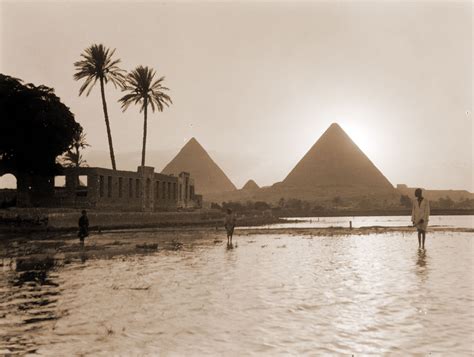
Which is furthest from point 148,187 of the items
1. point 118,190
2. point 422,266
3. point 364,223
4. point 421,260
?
point 422,266

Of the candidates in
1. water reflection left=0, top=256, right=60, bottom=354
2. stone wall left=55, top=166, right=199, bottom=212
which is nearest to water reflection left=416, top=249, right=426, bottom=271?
water reflection left=0, top=256, right=60, bottom=354

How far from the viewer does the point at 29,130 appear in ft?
118

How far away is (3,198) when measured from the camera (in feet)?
134

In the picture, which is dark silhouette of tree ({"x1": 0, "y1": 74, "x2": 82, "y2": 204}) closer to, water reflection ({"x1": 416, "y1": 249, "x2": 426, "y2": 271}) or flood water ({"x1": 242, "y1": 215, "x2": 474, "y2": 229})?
flood water ({"x1": 242, "y1": 215, "x2": 474, "y2": 229})

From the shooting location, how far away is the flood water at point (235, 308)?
18.1ft

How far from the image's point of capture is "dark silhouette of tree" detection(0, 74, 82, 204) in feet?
116

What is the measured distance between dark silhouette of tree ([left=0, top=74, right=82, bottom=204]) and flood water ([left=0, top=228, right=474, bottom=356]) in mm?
24241

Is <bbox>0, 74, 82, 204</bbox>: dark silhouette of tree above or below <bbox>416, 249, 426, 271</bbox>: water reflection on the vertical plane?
above

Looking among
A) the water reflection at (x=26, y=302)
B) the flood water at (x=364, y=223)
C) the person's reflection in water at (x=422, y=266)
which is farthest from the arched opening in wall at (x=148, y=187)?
the water reflection at (x=26, y=302)

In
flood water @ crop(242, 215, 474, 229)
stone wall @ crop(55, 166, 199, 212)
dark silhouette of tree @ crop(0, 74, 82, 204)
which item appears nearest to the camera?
dark silhouette of tree @ crop(0, 74, 82, 204)

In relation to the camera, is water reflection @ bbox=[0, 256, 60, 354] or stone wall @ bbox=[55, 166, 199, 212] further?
stone wall @ bbox=[55, 166, 199, 212]

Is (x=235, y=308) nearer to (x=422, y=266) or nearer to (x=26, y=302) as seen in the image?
(x=26, y=302)

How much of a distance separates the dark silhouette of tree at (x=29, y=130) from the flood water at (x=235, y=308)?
2424 centimetres

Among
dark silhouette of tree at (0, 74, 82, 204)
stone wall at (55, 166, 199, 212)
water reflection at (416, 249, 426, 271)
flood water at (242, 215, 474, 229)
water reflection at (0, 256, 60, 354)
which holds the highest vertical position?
dark silhouette of tree at (0, 74, 82, 204)
